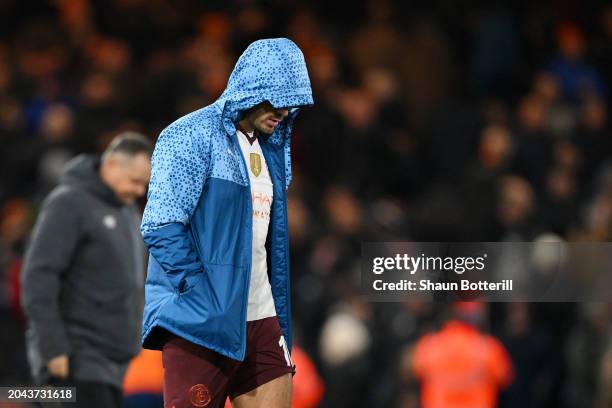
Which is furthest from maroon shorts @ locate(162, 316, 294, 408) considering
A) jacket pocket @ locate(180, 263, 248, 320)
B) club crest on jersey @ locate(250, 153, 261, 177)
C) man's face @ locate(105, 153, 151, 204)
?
man's face @ locate(105, 153, 151, 204)

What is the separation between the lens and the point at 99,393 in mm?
6543

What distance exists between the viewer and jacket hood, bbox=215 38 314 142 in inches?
201

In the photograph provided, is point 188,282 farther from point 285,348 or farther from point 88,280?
point 88,280

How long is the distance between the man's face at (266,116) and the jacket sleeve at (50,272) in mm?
1636

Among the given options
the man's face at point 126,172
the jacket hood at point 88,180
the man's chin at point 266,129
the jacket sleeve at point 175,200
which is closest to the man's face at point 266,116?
the man's chin at point 266,129

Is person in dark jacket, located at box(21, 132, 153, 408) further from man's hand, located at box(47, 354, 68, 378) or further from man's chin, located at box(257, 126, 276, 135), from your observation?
man's chin, located at box(257, 126, 276, 135)

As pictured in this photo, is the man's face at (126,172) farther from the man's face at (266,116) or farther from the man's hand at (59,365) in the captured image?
the man's face at (266,116)

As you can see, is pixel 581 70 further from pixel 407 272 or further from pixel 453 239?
pixel 407 272

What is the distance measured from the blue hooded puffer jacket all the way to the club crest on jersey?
93 millimetres

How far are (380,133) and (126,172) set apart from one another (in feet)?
19.6

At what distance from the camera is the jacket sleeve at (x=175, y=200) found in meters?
4.92

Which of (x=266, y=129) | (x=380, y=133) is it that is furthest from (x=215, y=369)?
(x=380, y=133)

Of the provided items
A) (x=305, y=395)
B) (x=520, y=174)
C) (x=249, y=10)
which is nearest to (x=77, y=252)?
(x=305, y=395)

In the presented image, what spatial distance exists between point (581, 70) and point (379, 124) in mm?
2062
